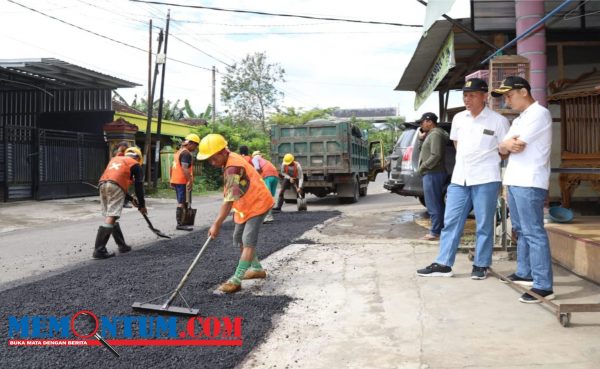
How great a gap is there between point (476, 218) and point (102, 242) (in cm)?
449

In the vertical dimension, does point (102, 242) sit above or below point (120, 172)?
below

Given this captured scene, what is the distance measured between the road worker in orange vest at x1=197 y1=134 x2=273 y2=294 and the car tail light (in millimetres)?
4759

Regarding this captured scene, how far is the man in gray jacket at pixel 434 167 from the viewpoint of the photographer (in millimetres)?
6902

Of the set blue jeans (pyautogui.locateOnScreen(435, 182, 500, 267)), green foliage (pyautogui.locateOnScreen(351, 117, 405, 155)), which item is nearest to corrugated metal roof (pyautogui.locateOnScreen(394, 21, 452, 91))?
blue jeans (pyautogui.locateOnScreen(435, 182, 500, 267))

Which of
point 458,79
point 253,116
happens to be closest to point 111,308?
point 458,79

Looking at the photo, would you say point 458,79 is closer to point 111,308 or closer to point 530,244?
point 530,244

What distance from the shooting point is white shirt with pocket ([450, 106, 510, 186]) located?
457cm

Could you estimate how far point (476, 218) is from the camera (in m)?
4.68

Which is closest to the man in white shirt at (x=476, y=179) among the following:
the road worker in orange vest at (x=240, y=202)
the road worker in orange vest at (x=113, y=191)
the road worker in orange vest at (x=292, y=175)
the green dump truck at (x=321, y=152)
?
the road worker in orange vest at (x=240, y=202)

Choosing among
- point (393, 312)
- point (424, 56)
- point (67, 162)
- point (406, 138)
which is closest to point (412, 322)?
point (393, 312)

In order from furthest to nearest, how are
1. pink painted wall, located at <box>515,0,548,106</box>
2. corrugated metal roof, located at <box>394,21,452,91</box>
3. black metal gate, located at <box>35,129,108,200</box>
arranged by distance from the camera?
black metal gate, located at <box>35,129,108,200</box>
corrugated metal roof, located at <box>394,21,452,91</box>
pink painted wall, located at <box>515,0,548,106</box>

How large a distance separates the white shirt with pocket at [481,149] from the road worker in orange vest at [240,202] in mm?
1831

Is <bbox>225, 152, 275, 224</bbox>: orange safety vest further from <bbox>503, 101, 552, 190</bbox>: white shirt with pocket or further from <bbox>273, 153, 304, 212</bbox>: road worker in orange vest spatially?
<bbox>273, 153, 304, 212</bbox>: road worker in orange vest

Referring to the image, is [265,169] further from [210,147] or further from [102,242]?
[210,147]
